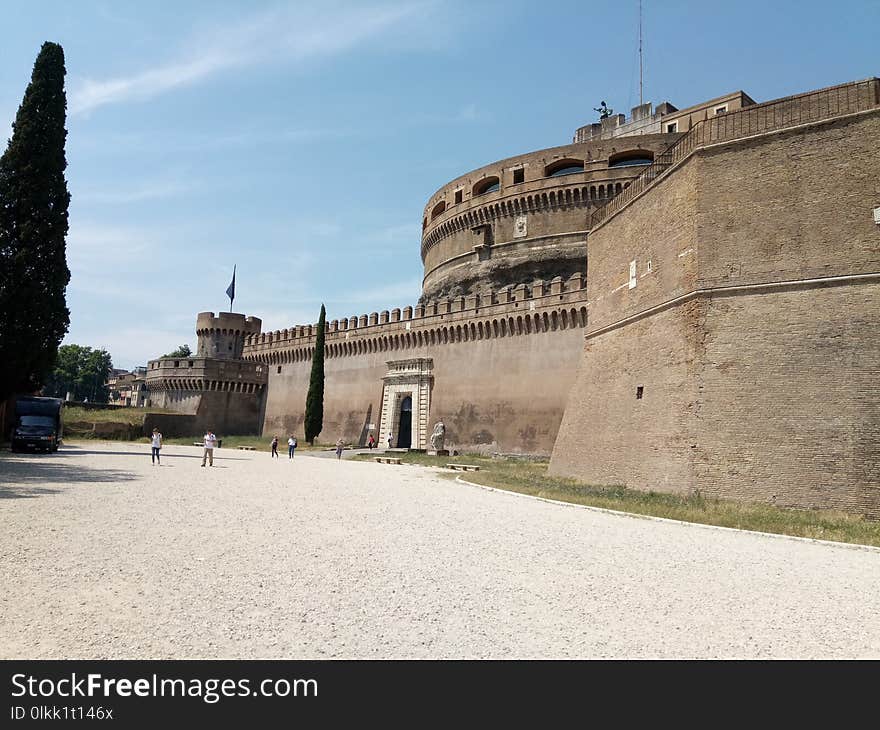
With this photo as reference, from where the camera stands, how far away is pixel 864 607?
6.20m

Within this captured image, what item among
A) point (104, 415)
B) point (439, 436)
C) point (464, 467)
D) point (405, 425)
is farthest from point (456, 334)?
point (104, 415)

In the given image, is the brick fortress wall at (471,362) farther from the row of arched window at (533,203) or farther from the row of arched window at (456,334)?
the row of arched window at (533,203)

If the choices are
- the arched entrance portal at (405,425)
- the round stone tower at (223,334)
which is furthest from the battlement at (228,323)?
the arched entrance portal at (405,425)

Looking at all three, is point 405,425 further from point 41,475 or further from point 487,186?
point 41,475

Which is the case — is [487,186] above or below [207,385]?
above

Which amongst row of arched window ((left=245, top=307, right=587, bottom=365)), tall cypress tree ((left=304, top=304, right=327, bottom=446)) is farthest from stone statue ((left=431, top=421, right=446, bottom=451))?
tall cypress tree ((left=304, top=304, right=327, bottom=446))

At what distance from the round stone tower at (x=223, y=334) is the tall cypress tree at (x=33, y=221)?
90.3 feet

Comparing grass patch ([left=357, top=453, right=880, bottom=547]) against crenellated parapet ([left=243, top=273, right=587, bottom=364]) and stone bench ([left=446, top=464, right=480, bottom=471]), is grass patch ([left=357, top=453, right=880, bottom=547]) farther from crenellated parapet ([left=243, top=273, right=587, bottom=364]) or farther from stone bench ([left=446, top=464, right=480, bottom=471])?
crenellated parapet ([left=243, top=273, right=587, bottom=364])

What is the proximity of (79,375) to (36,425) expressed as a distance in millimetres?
69670

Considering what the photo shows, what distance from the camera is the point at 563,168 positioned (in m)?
39.8

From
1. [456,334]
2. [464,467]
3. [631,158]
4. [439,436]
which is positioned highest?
[631,158]

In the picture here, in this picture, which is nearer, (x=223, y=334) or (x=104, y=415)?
(x=104, y=415)
